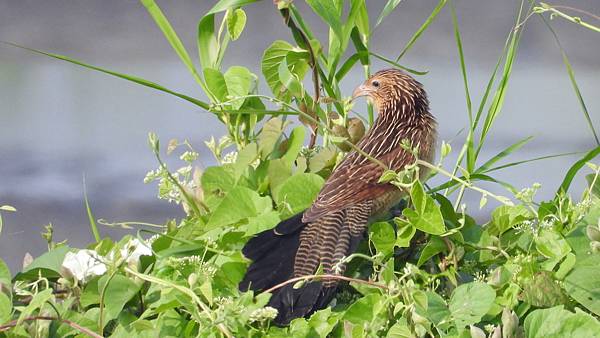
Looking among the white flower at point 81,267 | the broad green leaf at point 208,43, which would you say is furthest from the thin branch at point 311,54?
the white flower at point 81,267

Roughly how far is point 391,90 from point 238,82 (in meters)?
0.37

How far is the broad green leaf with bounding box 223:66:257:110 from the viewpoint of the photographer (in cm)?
132

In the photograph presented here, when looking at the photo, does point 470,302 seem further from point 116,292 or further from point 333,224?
point 116,292

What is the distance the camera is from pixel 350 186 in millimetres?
1274

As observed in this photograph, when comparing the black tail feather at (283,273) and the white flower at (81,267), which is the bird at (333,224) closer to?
the black tail feather at (283,273)

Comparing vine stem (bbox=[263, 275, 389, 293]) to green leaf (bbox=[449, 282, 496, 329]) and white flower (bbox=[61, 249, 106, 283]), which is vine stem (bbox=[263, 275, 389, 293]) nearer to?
green leaf (bbox=[449, 282, 496, 329])

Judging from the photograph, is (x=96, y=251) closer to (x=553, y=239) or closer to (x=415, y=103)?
(x=553, y=239)

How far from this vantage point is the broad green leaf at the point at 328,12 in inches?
47.9

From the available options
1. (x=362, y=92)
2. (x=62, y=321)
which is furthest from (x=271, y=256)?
(x=362, y=92)

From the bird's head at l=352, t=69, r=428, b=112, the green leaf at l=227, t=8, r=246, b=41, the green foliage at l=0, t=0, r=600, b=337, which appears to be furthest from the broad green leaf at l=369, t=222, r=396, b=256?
the bird's head at l=352, t=69, r=428, b=112

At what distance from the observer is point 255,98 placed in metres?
1.33

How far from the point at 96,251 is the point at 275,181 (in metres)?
0.25

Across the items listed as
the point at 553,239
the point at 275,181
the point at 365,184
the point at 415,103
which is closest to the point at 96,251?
the point at 275,181

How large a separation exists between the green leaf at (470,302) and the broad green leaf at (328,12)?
391 mm
